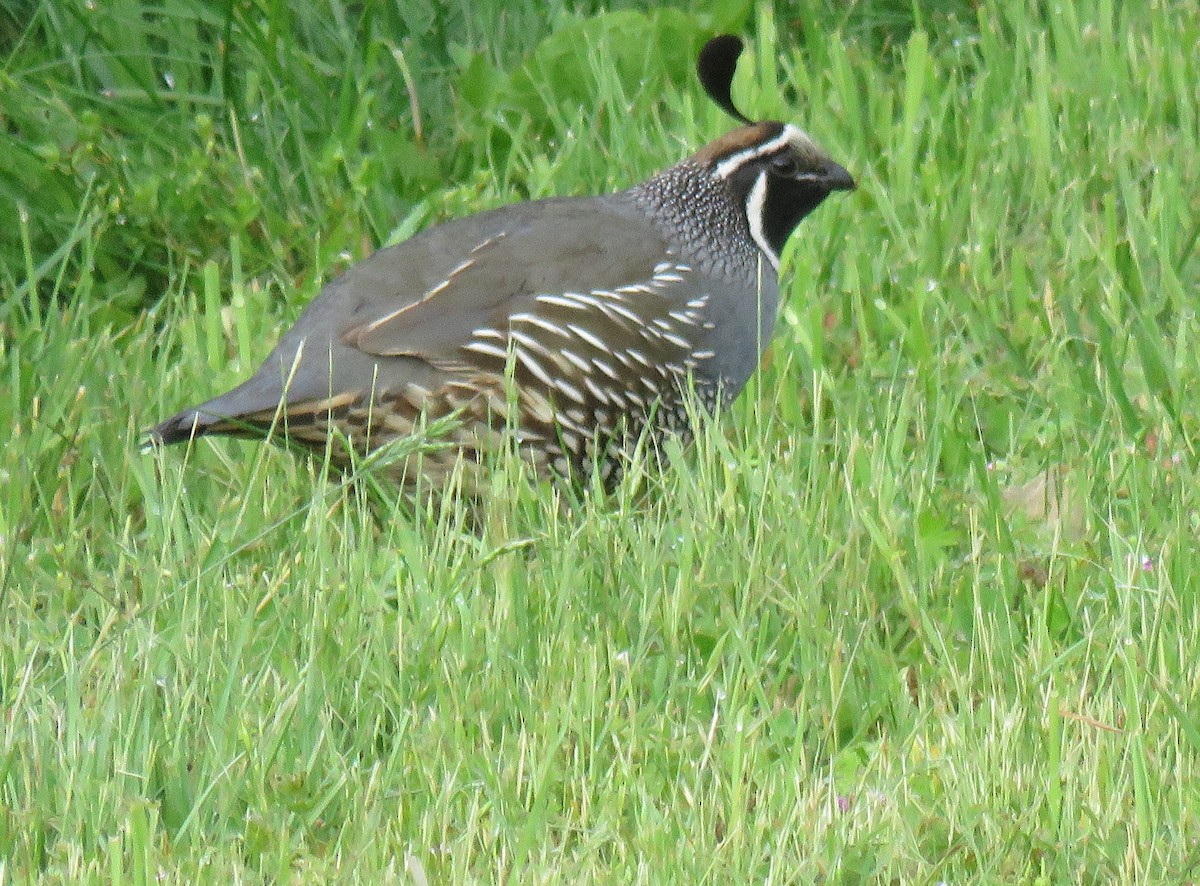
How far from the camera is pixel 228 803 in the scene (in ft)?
9.59

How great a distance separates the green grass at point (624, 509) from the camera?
2895 millimetres

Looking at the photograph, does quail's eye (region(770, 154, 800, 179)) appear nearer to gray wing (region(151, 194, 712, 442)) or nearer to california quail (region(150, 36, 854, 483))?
california quail (region(150, 36, 854, 483))

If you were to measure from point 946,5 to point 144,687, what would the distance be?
4605 millimetres

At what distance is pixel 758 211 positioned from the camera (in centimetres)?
502

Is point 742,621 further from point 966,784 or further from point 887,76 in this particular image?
point 887,76

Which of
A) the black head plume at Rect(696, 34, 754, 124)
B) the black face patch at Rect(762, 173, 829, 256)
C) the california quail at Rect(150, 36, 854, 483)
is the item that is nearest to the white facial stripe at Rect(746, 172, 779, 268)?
Result: the black face patch at Rect(762, 173, 829, 256)

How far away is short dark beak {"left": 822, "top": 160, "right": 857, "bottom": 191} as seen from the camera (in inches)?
198

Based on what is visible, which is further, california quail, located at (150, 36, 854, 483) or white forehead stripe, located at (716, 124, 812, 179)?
white forehead stripe, located at (716, 124, 812, 179)

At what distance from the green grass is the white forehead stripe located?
0.38 m

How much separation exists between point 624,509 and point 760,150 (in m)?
1.55

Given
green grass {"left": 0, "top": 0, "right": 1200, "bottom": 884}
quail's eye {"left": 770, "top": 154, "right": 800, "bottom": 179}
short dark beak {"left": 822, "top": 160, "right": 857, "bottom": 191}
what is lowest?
green grass {"left": 0, "top": 0, "right": 1200, "bottom": 884}

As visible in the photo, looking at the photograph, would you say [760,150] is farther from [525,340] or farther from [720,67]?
[525,340]

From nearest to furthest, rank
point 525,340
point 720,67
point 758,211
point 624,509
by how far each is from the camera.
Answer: point 624,509 → point 525,340 → point 758,211 → point 720,67

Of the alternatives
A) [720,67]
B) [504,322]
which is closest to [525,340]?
[504,322]
